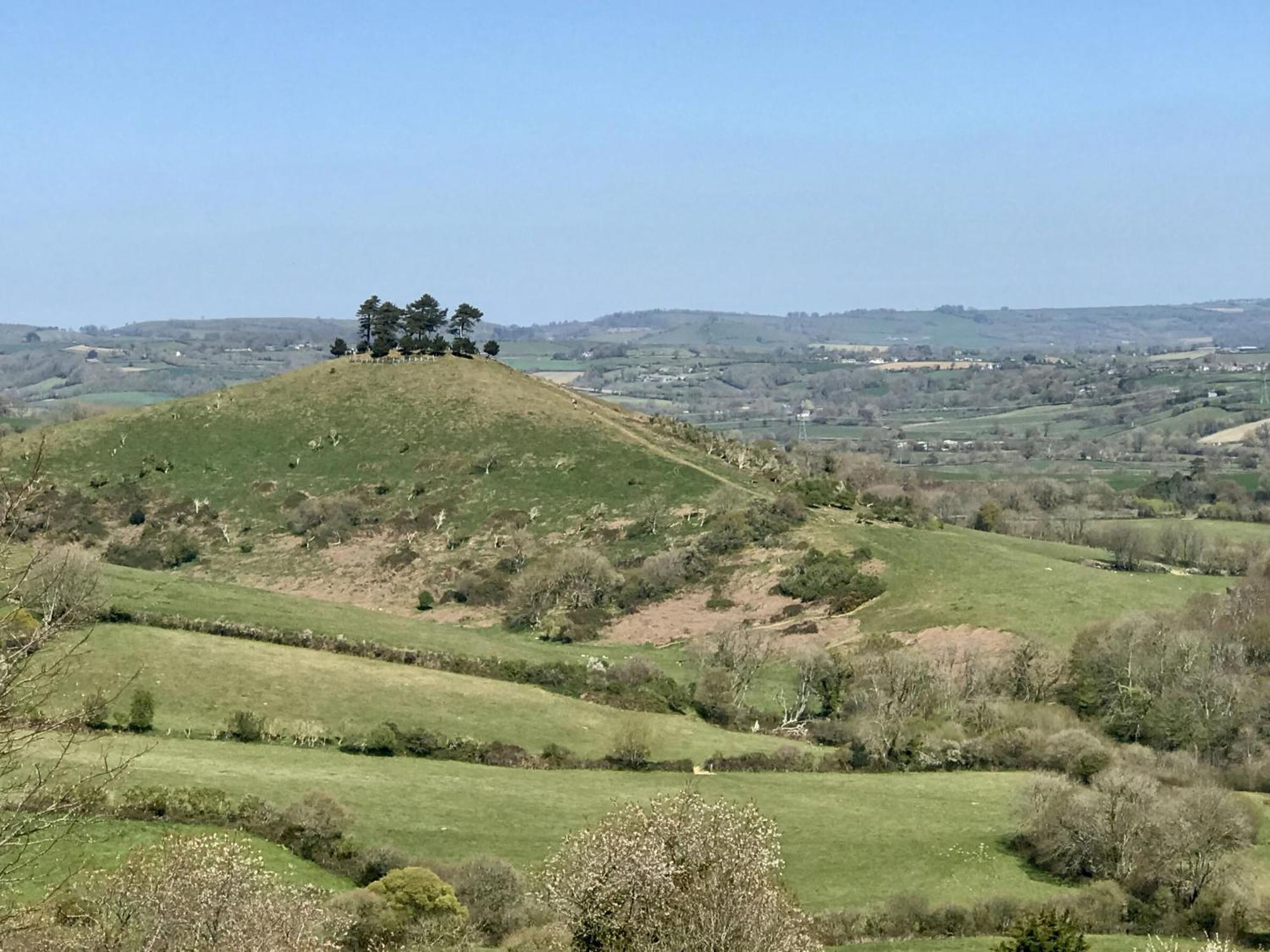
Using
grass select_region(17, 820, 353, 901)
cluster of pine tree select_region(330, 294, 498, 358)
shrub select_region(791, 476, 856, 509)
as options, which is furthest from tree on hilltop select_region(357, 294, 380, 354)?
grass select_region(17, 820, 353, 901)

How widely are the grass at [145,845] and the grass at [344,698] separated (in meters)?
13.1

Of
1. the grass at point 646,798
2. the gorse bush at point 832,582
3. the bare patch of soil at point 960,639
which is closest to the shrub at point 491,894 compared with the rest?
the grass at point 646,798

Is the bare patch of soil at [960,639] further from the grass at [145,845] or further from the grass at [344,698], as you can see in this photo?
the grass at [145,845]

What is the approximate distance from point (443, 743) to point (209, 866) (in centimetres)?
2978

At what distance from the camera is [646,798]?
5041 cm

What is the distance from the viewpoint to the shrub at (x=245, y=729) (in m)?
56.1

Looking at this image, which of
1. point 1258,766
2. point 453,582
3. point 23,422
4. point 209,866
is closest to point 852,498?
point 453,582

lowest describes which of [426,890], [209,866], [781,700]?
[781,700]

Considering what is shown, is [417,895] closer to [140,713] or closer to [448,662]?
[140,713]

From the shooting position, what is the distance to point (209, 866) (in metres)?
27.3

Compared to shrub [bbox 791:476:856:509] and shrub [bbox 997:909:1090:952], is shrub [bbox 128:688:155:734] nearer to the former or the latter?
shrub [bbox 997:909:1090:952]

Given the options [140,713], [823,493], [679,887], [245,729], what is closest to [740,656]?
[245,729]

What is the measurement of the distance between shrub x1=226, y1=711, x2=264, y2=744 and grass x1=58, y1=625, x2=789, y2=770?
0.70 m

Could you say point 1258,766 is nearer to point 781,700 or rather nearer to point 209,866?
point 781,700
